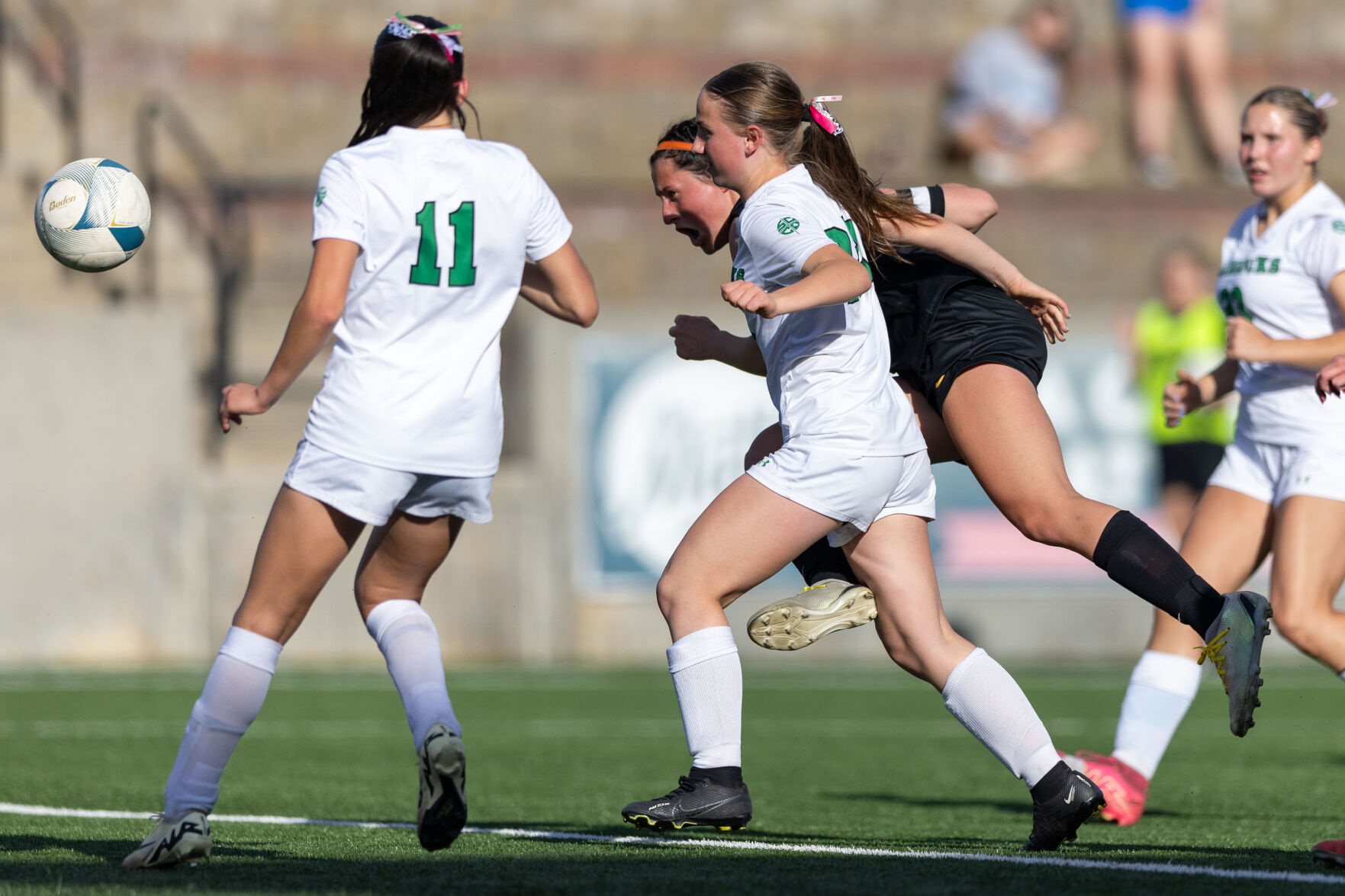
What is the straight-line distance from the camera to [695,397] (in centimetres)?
1355

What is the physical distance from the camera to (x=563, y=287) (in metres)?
4.54

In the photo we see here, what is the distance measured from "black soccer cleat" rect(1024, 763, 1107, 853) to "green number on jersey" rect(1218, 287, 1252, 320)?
7.07 ft

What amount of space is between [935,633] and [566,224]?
1373mm

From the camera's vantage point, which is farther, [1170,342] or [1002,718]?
[1170,342]

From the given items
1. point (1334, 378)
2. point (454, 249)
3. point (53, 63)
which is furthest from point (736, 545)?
point (53, 63)

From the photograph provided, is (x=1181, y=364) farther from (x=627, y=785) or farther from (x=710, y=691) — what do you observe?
(x=710, y=691)

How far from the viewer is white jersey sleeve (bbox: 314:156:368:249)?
414cm

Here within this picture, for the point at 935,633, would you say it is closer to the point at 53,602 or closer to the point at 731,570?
the point at 731,570

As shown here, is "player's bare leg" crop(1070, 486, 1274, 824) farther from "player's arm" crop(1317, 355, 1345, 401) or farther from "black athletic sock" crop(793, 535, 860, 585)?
"black athletic sock" crop(793, 535, 860, 585)

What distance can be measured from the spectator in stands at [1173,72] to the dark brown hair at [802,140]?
12.7 meters

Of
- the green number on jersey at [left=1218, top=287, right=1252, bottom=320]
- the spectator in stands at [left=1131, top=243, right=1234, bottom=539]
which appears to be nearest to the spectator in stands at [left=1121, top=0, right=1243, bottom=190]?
the spectator in stands at [left=1131, top=243, right=1234, bottom=539]

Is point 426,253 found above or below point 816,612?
above

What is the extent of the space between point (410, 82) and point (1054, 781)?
7.53 feet

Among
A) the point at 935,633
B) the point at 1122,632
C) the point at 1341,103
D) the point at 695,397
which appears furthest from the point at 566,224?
the point at 1341,103
